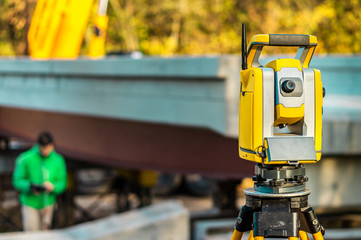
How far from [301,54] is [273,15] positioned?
18874mm

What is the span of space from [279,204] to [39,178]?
565cm

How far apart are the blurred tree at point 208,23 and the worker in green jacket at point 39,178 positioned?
1039 centimetres

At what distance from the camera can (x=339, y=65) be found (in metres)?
12.0

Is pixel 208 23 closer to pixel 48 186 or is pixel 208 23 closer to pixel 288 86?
pixel 48 186

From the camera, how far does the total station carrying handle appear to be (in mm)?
2979

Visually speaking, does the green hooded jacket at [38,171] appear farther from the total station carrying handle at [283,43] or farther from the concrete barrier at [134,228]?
the total station carrying handle at [283,43]

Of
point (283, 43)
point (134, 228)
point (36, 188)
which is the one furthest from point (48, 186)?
point (283, 43)

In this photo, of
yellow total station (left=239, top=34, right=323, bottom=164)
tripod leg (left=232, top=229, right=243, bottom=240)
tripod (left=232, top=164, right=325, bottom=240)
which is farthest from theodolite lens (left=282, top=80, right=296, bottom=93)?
tripod leg (left=232, top=229, right=243, bottom=240)

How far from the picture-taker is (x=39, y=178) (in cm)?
823

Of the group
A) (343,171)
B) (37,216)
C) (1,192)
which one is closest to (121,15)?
(1,192)

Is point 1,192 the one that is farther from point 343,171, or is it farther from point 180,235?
point 343,171

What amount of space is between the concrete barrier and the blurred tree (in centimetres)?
1163

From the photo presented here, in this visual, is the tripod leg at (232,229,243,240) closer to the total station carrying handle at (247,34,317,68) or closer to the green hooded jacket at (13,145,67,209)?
the total station carrying handle at (247,34,317,68)

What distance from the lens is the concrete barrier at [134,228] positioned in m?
6.52
